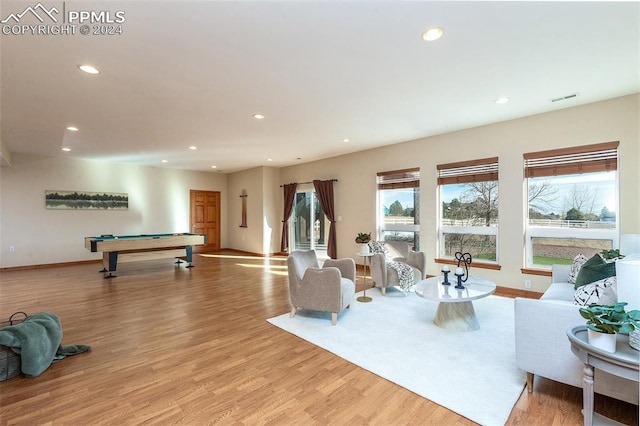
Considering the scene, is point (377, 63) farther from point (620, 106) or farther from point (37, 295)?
point (37, 295)

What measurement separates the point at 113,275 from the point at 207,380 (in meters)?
5.10

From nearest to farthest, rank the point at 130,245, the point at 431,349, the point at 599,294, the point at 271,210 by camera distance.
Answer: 1. the point at 599,294
2. the point at 431,349
3. the point at 130,245
4. the point at 271,210

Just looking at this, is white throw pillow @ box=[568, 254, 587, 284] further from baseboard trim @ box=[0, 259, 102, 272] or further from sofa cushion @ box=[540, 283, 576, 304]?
baseboard trim @ box=[0, 259, 102, 272]

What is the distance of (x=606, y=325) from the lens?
1508mm

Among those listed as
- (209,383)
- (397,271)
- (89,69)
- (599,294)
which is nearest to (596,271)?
(599,294)

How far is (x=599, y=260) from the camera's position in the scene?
2854mm

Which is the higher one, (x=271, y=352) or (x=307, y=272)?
(x=307, y=272)

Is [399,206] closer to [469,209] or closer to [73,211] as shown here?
[469,209]

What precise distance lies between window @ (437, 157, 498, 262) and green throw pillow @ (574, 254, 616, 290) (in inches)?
78.9

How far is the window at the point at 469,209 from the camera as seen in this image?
493cm

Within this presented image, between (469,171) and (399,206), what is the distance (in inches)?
61.0

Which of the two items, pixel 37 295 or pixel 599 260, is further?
pixel 37 295

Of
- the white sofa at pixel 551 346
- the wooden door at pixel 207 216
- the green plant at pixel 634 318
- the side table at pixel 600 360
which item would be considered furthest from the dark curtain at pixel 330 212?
the green plant at pixel 634 318

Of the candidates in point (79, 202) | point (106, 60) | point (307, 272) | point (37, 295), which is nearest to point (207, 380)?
point (307, 272)
